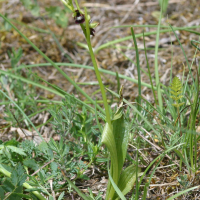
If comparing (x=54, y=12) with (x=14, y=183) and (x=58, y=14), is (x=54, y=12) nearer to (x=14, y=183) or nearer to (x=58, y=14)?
(x=58, y=14)

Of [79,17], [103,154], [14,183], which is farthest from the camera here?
[103,154]

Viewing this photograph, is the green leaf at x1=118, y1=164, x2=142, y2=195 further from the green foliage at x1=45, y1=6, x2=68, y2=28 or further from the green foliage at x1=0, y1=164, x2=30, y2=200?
the green foliage at x1=45, y1=6, x2=68, y2=28

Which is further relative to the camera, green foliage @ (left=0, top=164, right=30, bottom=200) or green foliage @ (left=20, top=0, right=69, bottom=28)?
green foliage @ (left=20, top=0, right=69, bottom=28)

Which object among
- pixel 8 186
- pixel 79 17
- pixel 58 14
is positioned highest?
pixel 79 17

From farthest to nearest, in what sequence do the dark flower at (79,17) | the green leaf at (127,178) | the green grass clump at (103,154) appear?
the green leaf at (127,178), the green grass clump at (103,154), the dark flower at (79,17)

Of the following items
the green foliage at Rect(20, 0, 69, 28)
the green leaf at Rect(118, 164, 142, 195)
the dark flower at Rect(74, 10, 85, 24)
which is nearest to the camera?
the dark flower at Rect(74, 10, 85, 24)

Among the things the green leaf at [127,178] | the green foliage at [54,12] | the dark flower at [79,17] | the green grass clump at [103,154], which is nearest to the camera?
the dark flower at [79,17]

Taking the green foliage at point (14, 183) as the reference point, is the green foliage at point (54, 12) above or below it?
above

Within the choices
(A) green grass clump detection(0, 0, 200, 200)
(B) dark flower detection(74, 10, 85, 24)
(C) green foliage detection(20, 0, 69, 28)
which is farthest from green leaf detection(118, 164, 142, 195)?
(C) green foliage detection(20, 0, 69, 28)

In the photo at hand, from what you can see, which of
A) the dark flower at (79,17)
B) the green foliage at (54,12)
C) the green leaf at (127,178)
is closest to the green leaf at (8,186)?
the green leaf at (127,178)

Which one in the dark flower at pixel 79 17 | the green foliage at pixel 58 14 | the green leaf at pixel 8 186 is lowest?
the green leaf at pixel 8 186

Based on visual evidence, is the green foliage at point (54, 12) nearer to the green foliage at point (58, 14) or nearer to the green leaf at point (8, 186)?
the green foliage at point (58, 14)

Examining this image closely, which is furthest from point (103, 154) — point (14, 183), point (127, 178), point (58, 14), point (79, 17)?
point (58, 14)

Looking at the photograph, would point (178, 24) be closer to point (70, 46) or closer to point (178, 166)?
point (70, 46)
